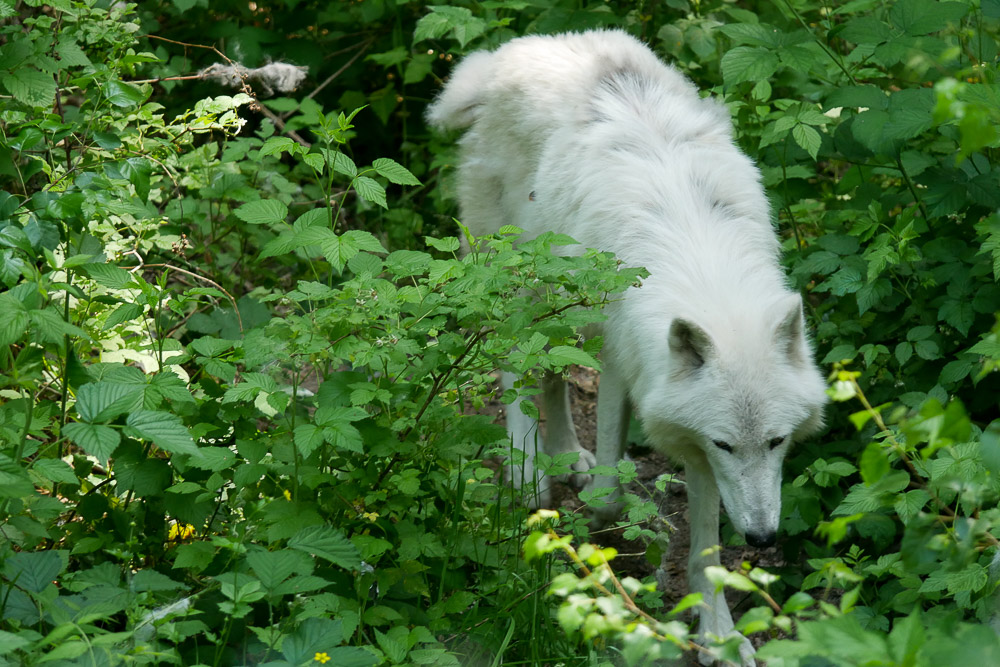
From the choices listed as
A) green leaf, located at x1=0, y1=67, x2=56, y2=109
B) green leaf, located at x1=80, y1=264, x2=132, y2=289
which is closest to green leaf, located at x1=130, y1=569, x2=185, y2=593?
green leaf, located at x1=80, y1=264, x2=132, y2=289

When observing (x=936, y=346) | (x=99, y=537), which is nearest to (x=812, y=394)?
(x=936, y=346)

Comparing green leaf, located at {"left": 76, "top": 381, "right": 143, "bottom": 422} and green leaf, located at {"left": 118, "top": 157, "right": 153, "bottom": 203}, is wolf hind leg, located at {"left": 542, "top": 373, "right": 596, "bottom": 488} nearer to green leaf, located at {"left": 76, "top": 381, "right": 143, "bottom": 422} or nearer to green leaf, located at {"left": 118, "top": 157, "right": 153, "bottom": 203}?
green leaf, located at {"left": 118, "top": 157, "right": 153, "bottom": 203}

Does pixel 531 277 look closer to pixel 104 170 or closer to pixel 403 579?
pixel 403 579

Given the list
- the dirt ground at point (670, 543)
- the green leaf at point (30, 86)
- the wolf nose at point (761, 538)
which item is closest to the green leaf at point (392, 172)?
the green leaf at point (30, 86)

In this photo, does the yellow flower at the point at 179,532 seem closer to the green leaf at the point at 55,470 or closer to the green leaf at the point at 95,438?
the green leaf at the point at 55,470

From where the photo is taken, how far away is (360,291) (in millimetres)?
3215

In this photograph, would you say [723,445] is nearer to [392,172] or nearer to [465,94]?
[392,172]

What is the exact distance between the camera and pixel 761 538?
372 cm

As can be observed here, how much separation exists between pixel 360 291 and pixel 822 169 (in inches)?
190

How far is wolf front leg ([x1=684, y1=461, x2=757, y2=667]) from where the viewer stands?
406 centimetres

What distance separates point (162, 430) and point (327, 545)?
64 cm

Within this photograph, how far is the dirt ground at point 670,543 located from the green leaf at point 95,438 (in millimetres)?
2188

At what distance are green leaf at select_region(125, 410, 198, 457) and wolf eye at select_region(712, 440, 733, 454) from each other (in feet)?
6.63

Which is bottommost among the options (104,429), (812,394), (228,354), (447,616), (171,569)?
(447,616)
